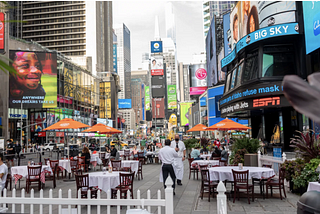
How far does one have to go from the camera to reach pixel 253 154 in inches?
630

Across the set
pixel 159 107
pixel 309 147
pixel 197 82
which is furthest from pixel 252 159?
pixel 159 107

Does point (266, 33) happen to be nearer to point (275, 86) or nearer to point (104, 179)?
point (275, 86)

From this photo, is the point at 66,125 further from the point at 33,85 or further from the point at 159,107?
the point at 159,107

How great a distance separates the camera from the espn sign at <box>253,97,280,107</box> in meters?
21.9

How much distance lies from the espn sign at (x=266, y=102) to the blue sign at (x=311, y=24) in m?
3.94

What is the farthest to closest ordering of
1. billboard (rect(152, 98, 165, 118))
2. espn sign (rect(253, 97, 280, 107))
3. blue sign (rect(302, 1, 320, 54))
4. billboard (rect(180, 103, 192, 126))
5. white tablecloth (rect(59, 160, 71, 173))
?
billboard (rect(180, 103, 192, 126)) → billboard (rect(152, 98, 165, 118)) → espn sign (rect(253, 97, 280, 107)) → blue sign (rect(302, 1, 320, 54)) → white tablecloth (rect(59, 160, 71, 173))

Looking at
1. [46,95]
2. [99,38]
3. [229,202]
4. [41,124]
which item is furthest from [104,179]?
[99,38]

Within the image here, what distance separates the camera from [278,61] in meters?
23.4

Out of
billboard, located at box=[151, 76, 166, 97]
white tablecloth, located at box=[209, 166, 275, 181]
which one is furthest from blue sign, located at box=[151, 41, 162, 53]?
white tablecloth, located at box=[209, 166, 275, 181]

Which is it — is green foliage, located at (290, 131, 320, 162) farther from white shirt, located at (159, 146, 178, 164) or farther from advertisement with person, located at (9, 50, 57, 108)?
advertisement with person, located at (9, 50, 57, 108)

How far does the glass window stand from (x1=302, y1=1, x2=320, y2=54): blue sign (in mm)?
2856

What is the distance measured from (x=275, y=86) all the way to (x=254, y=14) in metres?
8.52

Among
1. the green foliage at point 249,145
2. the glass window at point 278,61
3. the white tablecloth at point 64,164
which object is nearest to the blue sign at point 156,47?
the glass window at point 278,61

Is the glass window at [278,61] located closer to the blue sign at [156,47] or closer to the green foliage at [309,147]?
the green foliage at [309,147]
